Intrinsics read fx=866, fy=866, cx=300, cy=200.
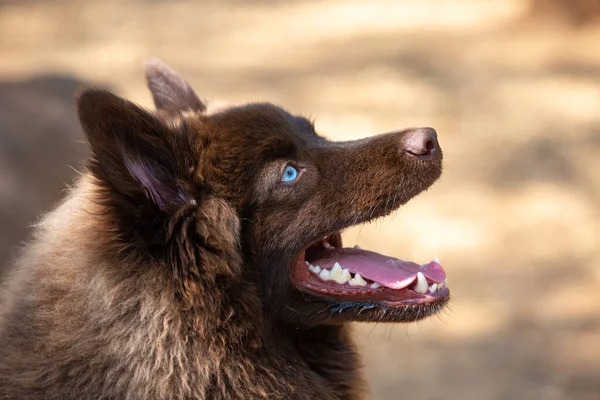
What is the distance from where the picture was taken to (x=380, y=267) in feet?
11.7

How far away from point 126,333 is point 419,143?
4.50 ft

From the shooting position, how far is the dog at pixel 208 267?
9.87 ft

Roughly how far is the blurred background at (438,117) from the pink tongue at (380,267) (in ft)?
1.81

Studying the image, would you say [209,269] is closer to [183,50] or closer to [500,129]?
[500,129]

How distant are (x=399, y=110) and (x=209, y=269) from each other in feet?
21.8

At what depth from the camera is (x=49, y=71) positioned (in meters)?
7.04

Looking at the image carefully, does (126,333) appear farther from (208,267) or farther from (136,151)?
(136,151)

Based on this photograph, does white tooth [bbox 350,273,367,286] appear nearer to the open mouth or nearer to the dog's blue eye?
the open mouth

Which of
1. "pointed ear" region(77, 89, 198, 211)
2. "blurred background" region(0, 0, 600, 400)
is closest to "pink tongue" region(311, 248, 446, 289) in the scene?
"blurred background" region(0, 0, 600, 400)

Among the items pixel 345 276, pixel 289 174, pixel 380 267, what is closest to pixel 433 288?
pixel 380 267

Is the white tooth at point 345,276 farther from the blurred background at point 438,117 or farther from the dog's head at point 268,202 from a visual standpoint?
the blurred background at point 438,117

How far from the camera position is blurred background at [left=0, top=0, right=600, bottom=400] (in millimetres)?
6121

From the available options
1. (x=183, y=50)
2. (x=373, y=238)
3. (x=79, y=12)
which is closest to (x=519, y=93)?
(x=373, y=238)

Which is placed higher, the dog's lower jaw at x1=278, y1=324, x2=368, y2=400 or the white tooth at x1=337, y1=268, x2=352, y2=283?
the white tooth at x1=337, y1=268, x2=352, y2=283
